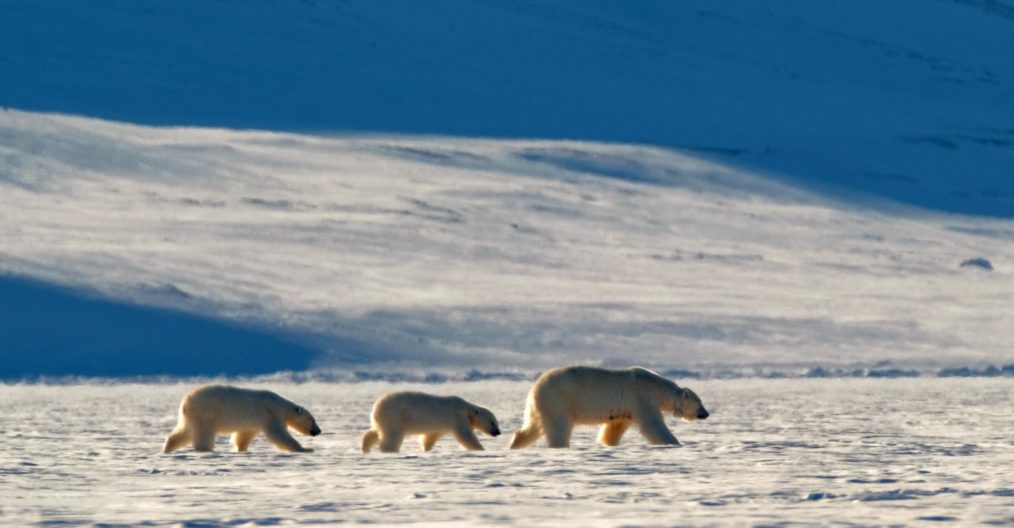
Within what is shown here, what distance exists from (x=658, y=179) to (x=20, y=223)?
42.0 feet

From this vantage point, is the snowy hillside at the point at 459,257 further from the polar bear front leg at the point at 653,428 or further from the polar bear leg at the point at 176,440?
the polar bear front leg at the point at 653,428

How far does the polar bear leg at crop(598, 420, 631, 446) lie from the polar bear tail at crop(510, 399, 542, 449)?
1.71 ft

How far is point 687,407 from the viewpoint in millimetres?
11383

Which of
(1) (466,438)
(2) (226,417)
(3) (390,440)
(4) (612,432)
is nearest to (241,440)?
(2) (226,417)

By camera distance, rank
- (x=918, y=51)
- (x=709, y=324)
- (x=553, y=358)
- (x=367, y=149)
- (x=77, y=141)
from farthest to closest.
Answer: (x=918, y=51) → (x=367, y=149) → (x=77, y=141) → (x=709, y=324) → (x=553, y=358)

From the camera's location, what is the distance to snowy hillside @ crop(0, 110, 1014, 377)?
21875 millimetres

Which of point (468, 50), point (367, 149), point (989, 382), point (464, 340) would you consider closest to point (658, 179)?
point (367, 149)

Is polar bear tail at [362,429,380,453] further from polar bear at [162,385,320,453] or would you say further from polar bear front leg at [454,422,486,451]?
polar bear front leg at [454,422,486,451]

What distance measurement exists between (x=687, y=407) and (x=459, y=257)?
54.4ft

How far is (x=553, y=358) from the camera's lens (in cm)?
2155

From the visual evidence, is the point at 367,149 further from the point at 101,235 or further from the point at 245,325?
the point at 245,325

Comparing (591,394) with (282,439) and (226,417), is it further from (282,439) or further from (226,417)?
(226,417)

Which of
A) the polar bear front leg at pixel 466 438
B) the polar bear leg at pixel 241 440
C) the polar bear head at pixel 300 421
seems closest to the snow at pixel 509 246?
the polar bear leg at pixel 241 440

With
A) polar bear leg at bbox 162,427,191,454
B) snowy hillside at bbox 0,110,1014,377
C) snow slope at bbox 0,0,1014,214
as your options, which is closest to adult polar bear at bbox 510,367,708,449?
polar bear leg at bbox 162,427,191,454
